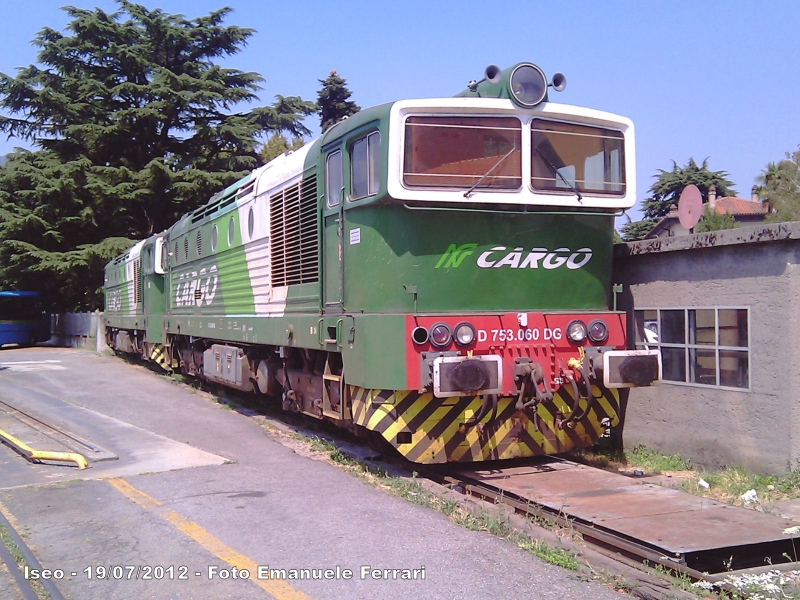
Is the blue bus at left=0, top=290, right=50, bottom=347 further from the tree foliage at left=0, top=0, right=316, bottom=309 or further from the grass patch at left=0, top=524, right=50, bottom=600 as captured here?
the grass patch at left=0, top=524, right=50, bottom=600

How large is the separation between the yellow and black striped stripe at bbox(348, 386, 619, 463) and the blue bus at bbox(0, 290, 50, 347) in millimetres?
27764

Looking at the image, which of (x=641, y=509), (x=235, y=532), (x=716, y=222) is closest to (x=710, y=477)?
(x=641, y=509)

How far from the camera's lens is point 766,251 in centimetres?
666

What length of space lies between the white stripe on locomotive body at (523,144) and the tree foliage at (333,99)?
97.2ft

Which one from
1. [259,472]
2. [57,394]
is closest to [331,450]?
[259,472]

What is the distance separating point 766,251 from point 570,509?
2.90 meters

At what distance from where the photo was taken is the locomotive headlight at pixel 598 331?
718cm

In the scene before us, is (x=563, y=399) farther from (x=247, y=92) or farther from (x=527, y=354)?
(x=247, y=92)

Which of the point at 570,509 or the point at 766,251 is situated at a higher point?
the point at 766,251

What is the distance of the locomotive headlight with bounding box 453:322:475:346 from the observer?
6652 millimetres

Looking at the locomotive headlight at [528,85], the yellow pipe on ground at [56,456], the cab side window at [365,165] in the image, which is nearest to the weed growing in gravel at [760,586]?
the cab side window at [365,165]

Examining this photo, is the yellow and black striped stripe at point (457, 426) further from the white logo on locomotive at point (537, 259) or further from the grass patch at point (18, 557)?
the grass patch at point (18, 557)

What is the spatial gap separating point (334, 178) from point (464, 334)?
2.20 meters

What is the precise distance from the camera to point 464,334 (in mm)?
6684
